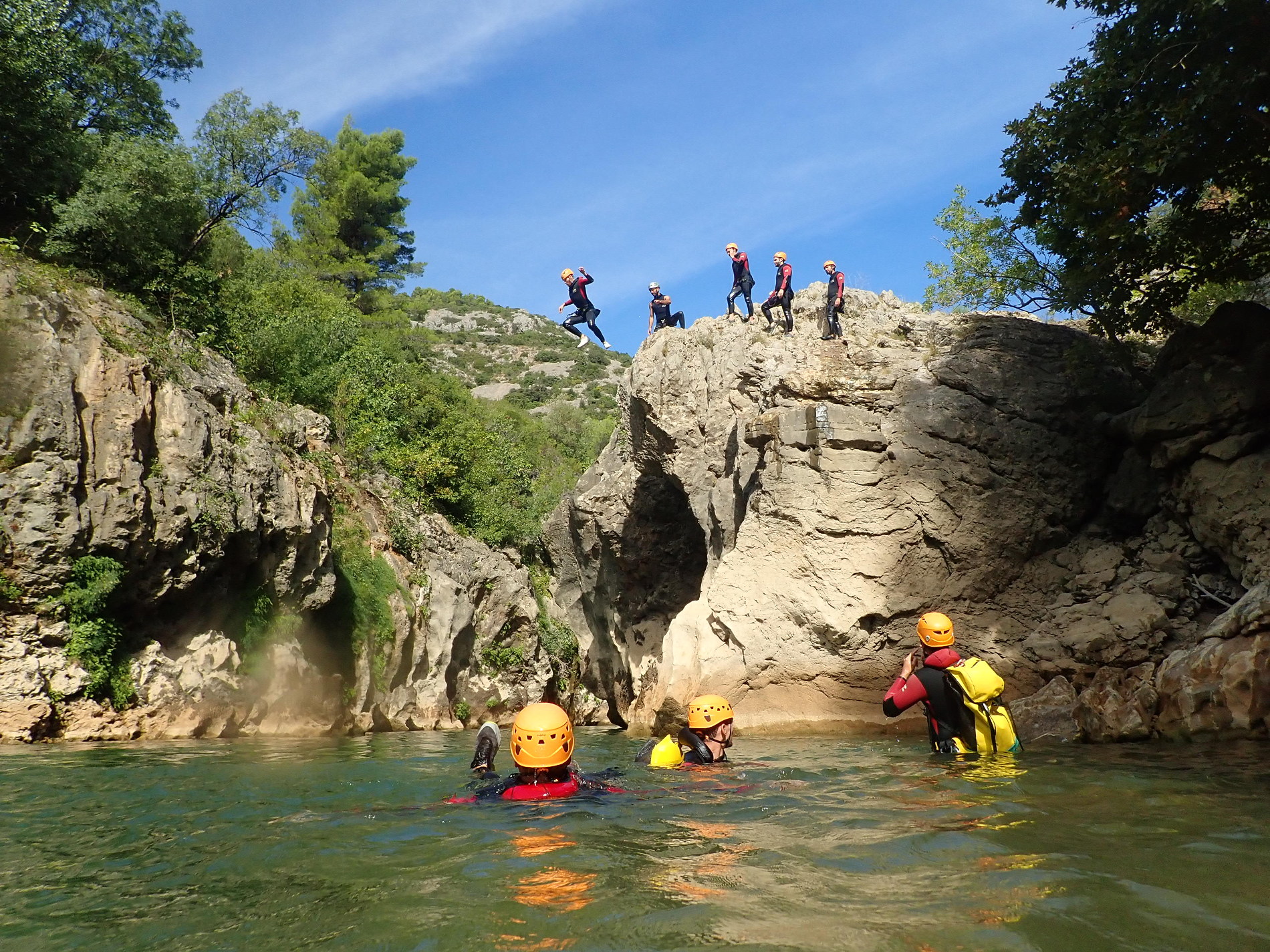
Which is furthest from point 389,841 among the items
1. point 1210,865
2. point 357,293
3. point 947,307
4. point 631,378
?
point 357,293

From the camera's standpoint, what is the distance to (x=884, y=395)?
14.8 m

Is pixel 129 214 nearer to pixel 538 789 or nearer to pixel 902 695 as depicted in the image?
pixel 538 789

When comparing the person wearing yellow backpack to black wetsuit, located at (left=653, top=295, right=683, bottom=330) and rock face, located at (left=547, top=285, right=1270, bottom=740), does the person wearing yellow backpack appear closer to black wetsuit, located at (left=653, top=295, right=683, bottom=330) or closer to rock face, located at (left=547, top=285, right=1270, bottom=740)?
rock face, located at (left=547, top=285, right=1270, bottom=740)

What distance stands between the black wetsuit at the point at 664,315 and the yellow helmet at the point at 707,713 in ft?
43.3

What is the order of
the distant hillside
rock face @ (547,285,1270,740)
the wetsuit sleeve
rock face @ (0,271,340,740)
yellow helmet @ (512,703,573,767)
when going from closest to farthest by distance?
yellow helmet @ (512,703,573,767) < the wetsuit sleeve < rock face @ (0,271,340,740) < rock face @ (547,285,1270,740) < the distant hillside

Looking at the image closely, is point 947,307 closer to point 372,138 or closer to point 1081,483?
point 1081,483

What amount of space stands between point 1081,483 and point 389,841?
42.0 feet

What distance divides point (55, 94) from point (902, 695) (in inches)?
744

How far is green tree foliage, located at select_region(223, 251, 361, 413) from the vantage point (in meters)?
20.5

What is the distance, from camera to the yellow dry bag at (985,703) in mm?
8055

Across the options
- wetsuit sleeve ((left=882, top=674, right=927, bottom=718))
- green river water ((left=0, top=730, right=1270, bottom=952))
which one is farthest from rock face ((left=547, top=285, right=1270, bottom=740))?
green river water ((left=0, top=730, right=1270, bottom=952))

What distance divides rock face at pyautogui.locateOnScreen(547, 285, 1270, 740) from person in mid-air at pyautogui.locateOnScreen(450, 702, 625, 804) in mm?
6937

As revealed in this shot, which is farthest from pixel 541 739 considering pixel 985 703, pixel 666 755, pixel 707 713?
pixel 985 703

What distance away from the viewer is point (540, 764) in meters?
6.29
